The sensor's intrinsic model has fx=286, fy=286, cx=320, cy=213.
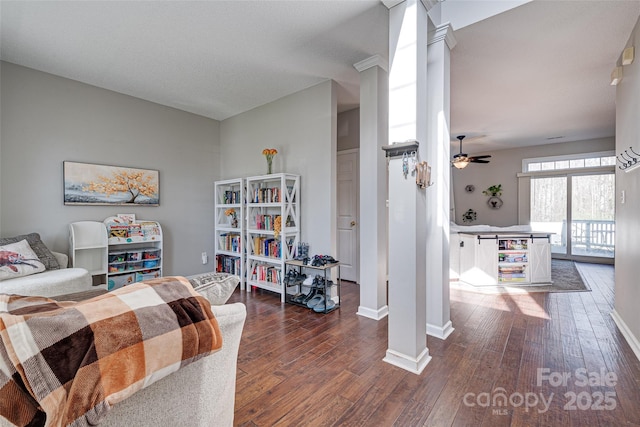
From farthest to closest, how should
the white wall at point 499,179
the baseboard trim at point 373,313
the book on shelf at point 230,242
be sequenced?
the white wall at point 499,179
the book on shelf at point 230,242
the baseboard trim at point 373,313

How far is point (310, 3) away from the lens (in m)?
2.23

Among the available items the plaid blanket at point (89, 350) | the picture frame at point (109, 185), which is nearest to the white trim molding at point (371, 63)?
the plaid blanket at point (89, 350)

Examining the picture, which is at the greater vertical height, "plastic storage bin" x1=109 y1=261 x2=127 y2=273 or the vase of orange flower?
the vase of orange flower

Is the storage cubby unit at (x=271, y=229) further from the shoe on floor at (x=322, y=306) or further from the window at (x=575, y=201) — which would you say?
the window at (x=575, y=201)

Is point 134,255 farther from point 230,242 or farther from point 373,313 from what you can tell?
point 373,313

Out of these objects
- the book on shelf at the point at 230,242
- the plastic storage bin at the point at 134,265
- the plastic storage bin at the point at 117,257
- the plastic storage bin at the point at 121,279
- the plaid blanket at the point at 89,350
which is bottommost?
the plastic storage bin at the point at 121,279

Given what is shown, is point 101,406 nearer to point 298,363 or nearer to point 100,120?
point 298,363

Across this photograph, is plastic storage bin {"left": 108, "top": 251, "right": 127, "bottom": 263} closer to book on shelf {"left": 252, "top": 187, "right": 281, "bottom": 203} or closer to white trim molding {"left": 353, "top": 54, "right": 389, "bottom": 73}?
book on shelf {"left": 252, "top": 187, "right": 281, "bottom": 203}

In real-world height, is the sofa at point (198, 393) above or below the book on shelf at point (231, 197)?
below

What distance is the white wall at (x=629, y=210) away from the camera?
2.28 metres

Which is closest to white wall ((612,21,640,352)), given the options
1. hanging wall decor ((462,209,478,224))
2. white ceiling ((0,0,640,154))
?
white ceiling ((0,0,640,154))

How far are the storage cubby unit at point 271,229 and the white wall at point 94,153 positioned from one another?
1.17 m

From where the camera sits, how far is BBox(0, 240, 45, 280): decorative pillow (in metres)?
2.58

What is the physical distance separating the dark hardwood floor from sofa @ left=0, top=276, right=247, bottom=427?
63cm
